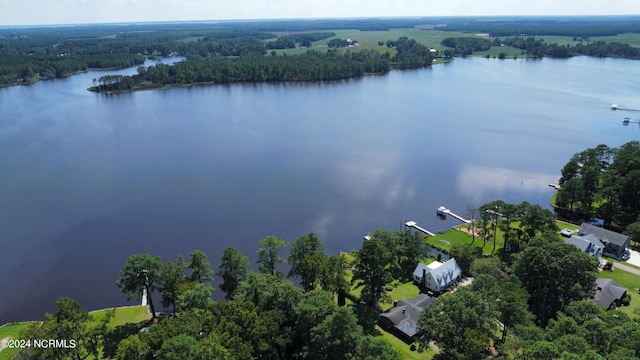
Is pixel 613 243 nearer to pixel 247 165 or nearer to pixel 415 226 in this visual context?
pixel 415 226

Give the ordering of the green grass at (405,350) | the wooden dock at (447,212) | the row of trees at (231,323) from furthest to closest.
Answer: the wooden dock at (447,212) → the green grass at (405,350) → the row of trees at (231,323)

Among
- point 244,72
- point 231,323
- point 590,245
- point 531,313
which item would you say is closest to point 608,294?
point 590,245

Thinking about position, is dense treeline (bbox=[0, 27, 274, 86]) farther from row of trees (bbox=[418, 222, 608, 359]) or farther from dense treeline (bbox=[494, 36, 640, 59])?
row of trees (bbox=[418, 222, 608, 359])

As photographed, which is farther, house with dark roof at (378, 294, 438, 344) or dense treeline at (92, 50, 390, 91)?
dense treeline at (92, 50, 390, 91)

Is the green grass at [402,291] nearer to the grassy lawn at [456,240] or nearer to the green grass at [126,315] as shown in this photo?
the grassy lawn at [456,240]

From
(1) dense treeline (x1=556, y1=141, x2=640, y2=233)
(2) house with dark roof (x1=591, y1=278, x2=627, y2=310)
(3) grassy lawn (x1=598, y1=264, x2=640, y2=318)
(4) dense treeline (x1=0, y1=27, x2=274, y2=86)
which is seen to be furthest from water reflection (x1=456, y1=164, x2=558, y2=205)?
(4) dense treeline (x1=0, y1=27, x2=274, y2=86)

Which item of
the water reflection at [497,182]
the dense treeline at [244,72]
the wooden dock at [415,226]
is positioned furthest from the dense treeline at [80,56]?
the wooden dock at [415,226]
